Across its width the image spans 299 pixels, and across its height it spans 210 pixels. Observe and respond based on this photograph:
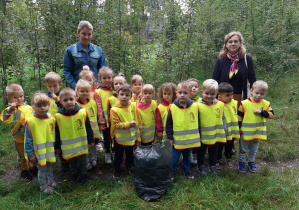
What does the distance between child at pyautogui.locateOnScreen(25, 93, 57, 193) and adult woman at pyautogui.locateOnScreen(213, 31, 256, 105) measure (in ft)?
10.7

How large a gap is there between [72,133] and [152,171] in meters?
1.38

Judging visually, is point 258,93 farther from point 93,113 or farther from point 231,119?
point 93,113

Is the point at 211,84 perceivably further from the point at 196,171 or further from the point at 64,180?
the point at 64,180

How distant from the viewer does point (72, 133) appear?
323 centimetres

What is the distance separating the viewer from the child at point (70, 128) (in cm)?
315

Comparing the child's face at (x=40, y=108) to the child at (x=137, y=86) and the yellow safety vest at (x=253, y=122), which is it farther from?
the yellow safety vest at (x=253, y=122)

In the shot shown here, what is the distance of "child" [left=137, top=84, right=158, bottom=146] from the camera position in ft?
12.0

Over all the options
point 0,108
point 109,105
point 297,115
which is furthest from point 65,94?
point 297,115

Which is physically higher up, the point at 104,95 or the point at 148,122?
the point at 104,95

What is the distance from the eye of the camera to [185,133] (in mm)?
3357

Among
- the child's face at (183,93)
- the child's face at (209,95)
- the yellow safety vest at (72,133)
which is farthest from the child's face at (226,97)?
the yellow safety vest at (72,133)

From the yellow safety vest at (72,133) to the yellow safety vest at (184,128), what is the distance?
149cm

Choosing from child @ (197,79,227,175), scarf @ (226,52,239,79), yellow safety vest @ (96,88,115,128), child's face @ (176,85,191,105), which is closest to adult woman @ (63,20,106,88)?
yellow safety vest @ (96,88,115,128)

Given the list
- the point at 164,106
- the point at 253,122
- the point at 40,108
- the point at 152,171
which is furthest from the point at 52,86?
the point at 253,122
